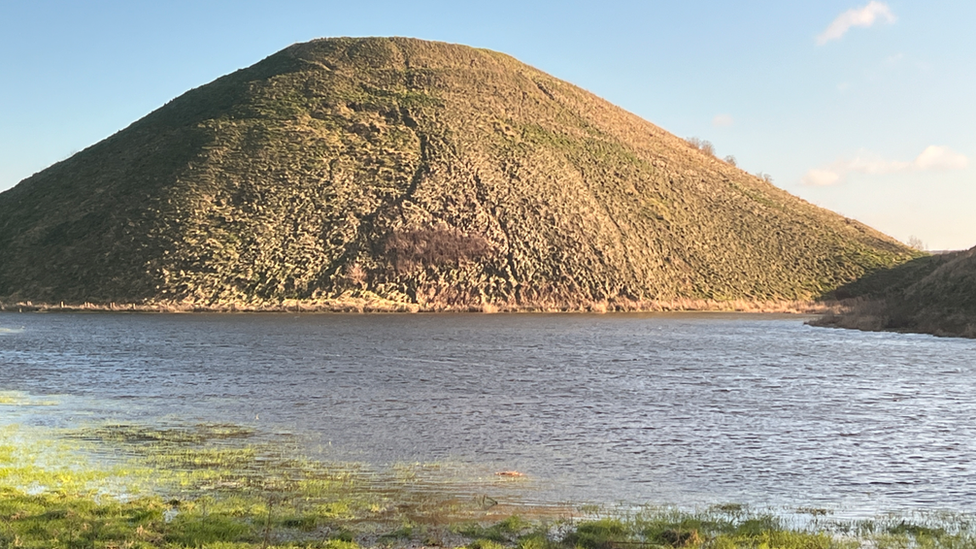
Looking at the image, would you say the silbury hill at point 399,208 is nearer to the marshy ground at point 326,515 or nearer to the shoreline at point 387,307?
the shoreline at point 387,307

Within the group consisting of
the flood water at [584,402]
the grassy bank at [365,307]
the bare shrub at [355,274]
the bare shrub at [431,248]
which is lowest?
the flood water at [584,402]

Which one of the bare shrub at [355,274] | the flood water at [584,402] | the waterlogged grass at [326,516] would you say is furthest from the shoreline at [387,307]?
the waterlogged grass at [326,516]

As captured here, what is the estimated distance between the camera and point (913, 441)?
70.5 ft

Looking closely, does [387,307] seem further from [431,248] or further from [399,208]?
[399,208]

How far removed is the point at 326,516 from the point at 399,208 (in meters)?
83.5

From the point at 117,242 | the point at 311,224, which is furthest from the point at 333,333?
the point at 117,242

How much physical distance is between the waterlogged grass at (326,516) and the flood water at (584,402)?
143 centimetres

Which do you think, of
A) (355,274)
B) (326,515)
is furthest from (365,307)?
(326,515)

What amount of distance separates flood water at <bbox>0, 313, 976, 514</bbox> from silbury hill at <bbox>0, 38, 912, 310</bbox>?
29.4 meters

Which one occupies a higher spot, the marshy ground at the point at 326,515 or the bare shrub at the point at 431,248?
the bare shrub at the point at 431,248

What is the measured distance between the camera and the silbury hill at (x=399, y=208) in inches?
3482

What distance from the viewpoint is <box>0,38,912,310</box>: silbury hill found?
290 ft

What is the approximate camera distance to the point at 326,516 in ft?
44.1

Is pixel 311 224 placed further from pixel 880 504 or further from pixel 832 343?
pixel 880 504
